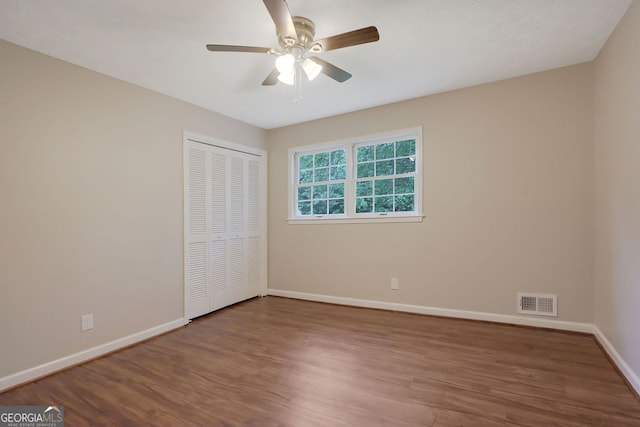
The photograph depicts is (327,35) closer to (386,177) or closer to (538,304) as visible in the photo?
(386,177)

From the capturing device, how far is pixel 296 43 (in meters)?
1.99

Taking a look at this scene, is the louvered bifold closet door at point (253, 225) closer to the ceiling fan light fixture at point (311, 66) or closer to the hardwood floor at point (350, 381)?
the hardwood floor at point (350, 381)

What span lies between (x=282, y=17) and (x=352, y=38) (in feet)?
1.42

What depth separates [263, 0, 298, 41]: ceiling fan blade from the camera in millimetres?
1535

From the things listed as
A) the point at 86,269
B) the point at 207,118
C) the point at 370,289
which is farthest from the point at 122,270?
the point at 370,289

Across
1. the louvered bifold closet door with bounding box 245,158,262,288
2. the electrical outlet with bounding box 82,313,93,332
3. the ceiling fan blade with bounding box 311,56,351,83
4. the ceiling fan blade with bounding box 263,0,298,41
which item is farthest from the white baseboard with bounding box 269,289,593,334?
the ceiling fan blade with bounding box 263,0,298,41

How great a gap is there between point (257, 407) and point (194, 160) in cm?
266

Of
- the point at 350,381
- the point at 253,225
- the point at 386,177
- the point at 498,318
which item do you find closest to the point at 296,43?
the point at 386,177

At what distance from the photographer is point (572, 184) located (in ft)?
9.24

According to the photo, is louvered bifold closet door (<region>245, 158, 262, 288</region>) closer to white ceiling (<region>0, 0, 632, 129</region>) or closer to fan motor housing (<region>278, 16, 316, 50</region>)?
white ceiling (<region>0, 0, 632, 129</region>)

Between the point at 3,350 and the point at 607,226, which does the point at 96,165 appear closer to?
the point at 3,350

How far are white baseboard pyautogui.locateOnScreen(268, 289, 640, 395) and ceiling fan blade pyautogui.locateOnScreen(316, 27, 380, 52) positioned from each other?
2634 millimetres

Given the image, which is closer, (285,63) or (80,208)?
(285,63)

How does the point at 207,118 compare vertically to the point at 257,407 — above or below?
above
